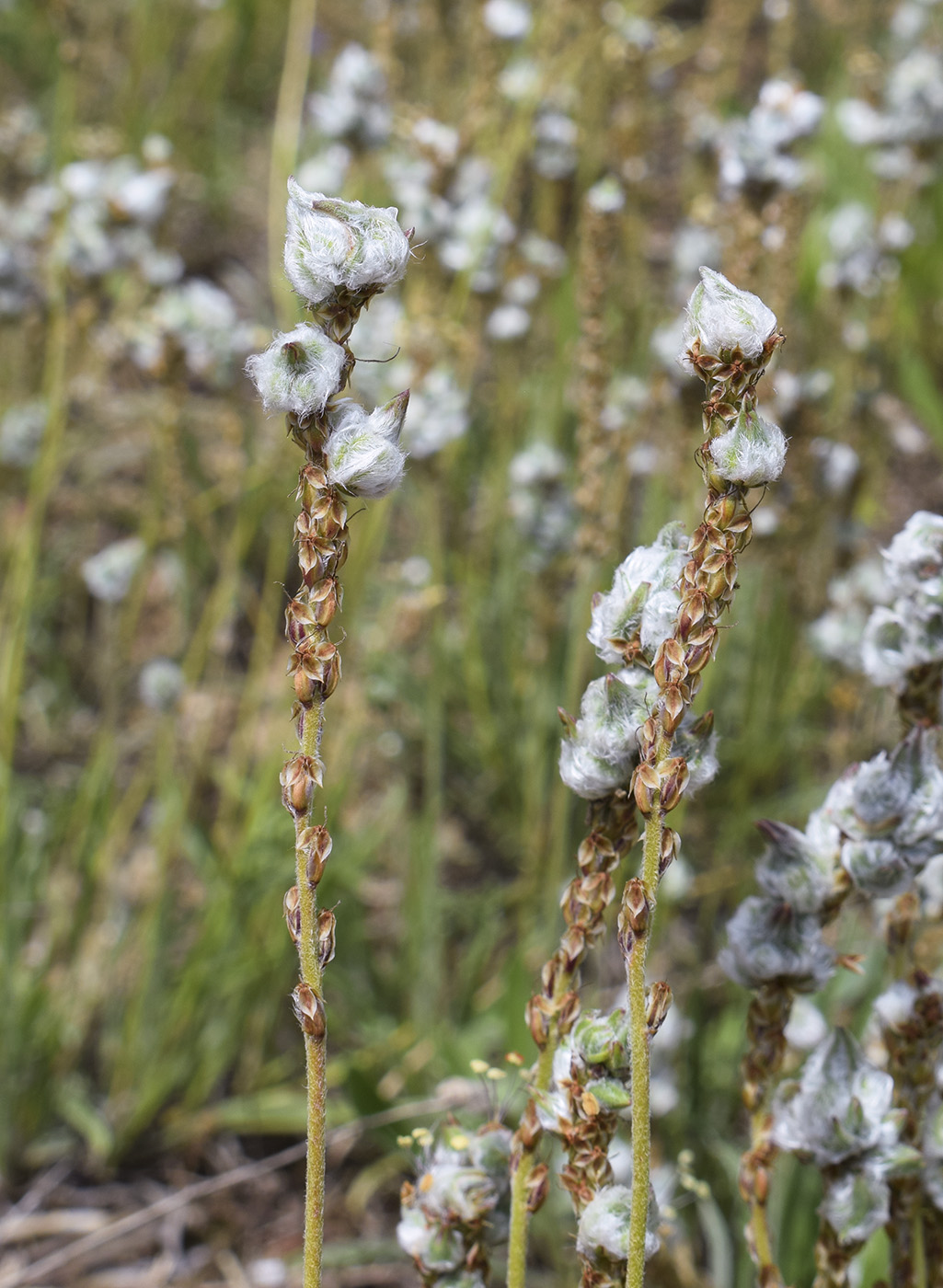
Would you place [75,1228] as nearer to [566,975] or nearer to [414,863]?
[414,863]

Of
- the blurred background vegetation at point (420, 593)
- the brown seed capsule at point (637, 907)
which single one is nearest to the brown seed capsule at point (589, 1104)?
the brown seed capsule at point (637, 907)

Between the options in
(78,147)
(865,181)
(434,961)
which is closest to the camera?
(434,961)

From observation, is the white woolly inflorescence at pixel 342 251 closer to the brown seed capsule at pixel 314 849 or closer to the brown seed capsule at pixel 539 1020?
the brown seed capsule at pixel 314 849

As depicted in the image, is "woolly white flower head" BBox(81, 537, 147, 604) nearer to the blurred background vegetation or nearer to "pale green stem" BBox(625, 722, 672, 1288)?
the blurred background vegetation

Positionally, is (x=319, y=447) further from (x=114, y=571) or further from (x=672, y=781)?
(x=114, y=571)

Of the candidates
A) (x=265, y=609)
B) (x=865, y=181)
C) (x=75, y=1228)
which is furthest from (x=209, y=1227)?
(x=865, y=181)
